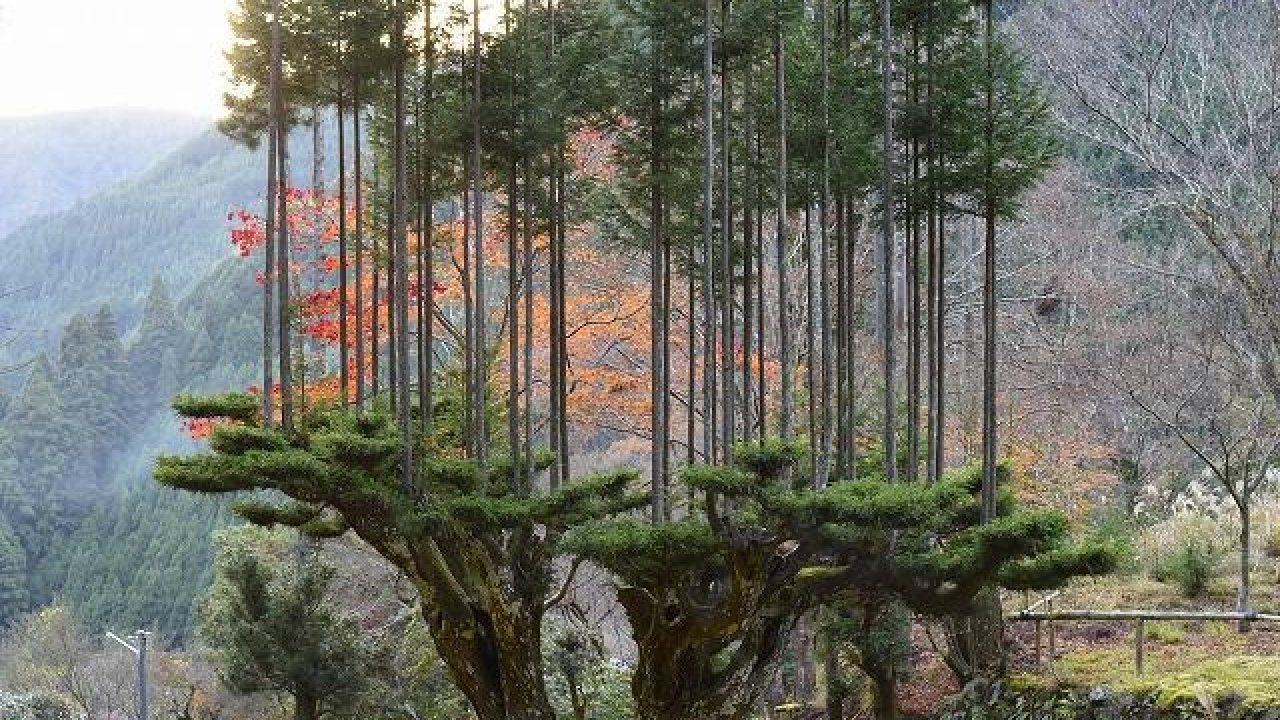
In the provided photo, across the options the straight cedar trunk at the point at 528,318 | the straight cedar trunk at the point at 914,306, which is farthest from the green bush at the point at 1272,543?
the straight cedar trunk at the point at 528,318

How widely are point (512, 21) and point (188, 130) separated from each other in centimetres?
7436

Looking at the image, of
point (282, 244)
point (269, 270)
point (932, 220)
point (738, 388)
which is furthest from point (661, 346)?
point (738, 388)

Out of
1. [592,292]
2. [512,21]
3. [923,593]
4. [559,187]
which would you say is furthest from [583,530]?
[592,292]

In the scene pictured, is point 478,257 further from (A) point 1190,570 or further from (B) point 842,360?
(A) point 1190,570

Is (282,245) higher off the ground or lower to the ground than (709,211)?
lower

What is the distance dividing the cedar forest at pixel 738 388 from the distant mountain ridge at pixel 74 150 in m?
57.5

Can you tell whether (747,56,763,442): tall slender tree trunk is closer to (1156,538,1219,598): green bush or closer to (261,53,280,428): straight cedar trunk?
(261,53,280,428): straight cedar trunk

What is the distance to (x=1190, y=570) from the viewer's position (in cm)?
1304

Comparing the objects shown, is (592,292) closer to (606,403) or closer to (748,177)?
(606,403)

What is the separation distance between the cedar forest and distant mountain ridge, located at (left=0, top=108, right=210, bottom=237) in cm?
5749

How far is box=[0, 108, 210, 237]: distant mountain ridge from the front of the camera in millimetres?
67562

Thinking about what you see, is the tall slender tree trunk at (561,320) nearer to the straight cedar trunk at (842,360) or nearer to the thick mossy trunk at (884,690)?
the straight cedar trunk at (842,360)

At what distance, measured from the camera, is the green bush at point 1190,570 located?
13.0 meters

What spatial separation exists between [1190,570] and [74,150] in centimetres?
7489
